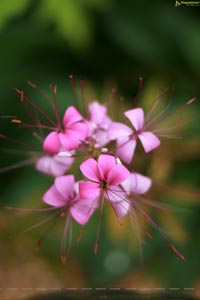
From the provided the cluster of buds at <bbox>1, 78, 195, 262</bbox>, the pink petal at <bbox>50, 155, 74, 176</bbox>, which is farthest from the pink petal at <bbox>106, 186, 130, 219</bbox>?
the pink petal at <bbox>50, 155, 74, 176</bbox>

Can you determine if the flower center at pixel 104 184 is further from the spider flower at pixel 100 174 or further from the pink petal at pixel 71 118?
the pink petal at pixel 71 118

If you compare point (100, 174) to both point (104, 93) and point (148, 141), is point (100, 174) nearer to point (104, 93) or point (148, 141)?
point (148, 141)

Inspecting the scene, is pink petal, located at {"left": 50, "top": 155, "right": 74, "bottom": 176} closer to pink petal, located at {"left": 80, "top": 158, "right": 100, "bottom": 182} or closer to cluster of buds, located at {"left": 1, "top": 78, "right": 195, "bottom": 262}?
cluster of buds, located at {"left": 1, "top": 78, "right": 195, "bottom": 262}

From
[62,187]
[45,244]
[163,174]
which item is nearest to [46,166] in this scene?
[62,187]

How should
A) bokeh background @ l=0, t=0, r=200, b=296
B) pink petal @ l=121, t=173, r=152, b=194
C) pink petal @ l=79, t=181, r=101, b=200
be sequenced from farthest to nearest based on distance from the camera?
bokeh background @ l=0, t=0, r=200, b=296
pink petal @ l=121, t=173, r=152, b=194
pink petal @ l=79, t=181, r=101, b=200

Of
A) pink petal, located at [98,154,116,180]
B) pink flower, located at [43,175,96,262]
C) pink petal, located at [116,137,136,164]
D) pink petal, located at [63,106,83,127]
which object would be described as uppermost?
pink petal, located at [63,106,83,127]

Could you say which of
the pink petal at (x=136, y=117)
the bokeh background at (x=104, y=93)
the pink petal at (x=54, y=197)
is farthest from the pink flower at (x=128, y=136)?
the bokeh background at (x=104, y=93)
